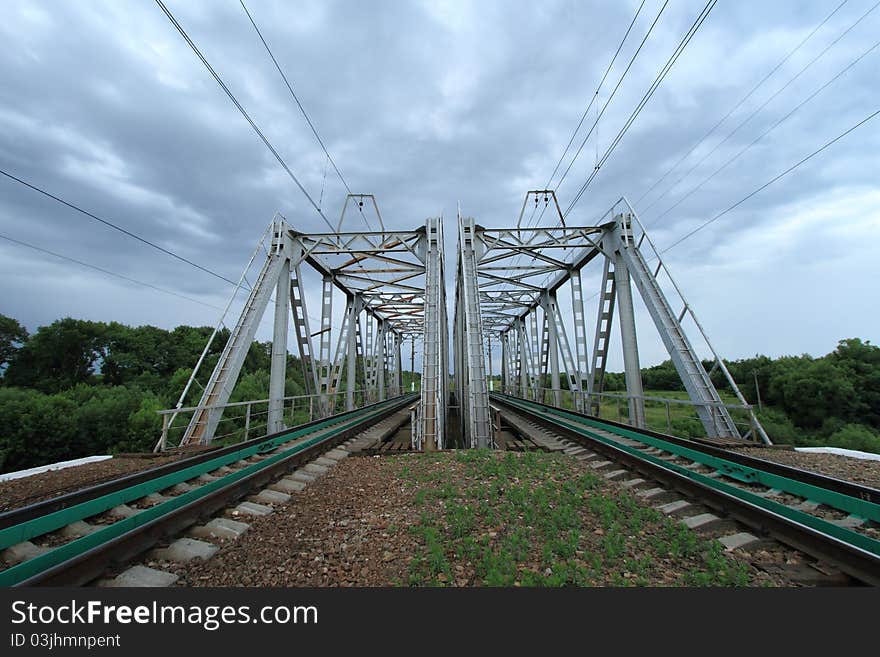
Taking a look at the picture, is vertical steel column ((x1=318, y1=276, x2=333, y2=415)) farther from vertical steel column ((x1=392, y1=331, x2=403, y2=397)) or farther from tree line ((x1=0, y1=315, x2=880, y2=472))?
vertical steel column ((x1=392, y1=331, x2=403, y2=397))

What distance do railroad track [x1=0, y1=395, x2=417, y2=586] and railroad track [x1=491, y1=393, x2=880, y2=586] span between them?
210 inches

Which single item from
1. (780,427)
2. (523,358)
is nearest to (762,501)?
(523,358)

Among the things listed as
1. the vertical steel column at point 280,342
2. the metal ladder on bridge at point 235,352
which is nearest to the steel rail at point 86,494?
the metal ladder on bridge at point 235,352

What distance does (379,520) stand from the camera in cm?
411

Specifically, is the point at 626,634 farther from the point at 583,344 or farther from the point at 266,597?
the point at 583,344

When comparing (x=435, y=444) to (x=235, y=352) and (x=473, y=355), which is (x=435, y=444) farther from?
(x=235, y=352)

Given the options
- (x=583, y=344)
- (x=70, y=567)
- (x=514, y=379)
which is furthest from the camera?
(x=514, y=379)

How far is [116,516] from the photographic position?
409cm

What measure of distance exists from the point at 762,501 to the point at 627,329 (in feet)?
30.6

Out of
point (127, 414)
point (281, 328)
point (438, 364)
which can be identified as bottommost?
point (127, 414)

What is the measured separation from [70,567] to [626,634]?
382 cm

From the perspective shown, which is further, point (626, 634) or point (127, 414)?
point (127, 414)

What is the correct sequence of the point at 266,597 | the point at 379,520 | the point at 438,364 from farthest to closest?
the point at 438,364 < the point at 379,520 < the point at 266,597

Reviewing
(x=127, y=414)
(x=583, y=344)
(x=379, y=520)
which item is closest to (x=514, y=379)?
(x=583, y=344)
